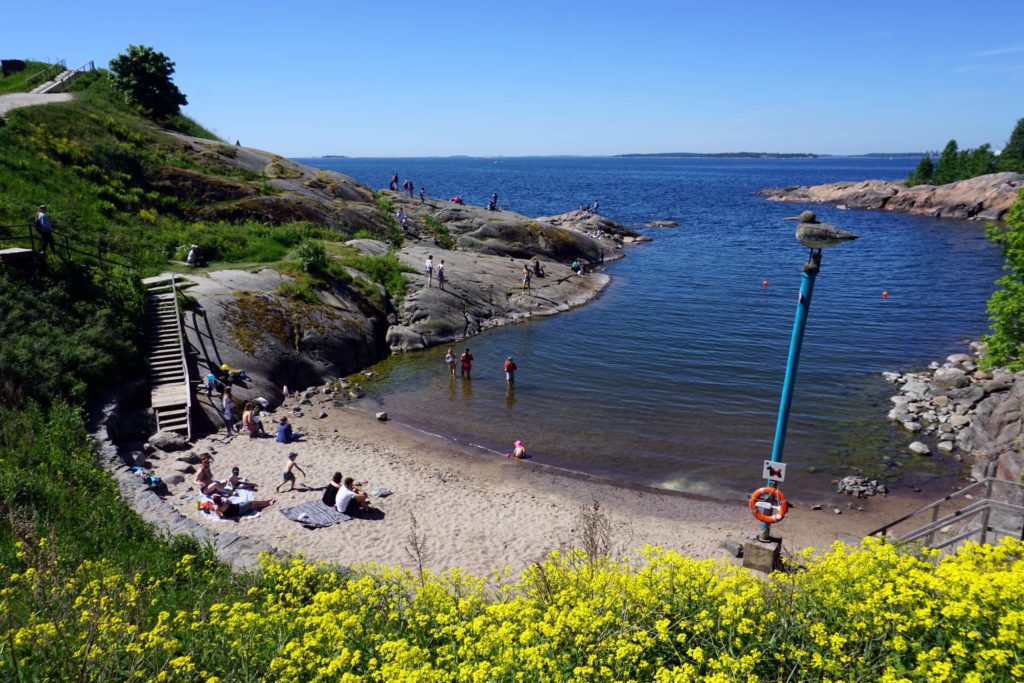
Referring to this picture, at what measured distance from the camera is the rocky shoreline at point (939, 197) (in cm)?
8344

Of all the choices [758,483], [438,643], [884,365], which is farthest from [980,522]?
[884,365]

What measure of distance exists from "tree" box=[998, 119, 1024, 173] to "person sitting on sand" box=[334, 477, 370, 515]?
113 m

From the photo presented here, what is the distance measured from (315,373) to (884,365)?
25795 millimetres

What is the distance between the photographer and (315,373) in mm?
26000

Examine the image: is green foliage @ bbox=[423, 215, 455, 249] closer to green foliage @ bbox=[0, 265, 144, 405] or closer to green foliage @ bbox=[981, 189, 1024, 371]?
green foliage @ bbox=[0, 265, 144, 405]

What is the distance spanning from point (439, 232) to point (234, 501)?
33.1m

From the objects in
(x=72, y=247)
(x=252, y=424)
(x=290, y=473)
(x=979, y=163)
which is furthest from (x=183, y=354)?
(x=979, y=163)

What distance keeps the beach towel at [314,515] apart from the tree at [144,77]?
1512 inches

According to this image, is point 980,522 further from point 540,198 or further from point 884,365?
point 540,198

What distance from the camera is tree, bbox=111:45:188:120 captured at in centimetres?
4253

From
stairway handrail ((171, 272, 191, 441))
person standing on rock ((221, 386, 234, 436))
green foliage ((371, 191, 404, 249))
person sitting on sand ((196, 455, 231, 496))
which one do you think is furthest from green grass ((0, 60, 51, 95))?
person sitting on sand ((196, 455, 231, 496))

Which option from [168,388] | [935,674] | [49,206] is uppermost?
[49,206]

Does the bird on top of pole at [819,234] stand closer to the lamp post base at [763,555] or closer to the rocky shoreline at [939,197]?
the lamp post base at [763,555]

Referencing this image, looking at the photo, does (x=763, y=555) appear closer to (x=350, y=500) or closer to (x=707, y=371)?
(x=350, y=500)
